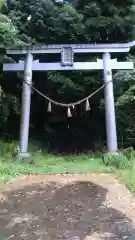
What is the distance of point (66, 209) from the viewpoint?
549cm

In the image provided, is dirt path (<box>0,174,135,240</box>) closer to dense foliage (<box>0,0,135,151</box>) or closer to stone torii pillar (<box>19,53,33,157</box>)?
stone torii pillar (<box>19,53,33,157</box>)

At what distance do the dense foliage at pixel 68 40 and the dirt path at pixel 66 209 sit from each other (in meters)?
4.94

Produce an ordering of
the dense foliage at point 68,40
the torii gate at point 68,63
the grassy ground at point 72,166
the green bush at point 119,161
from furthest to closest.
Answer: the dense foliage at point 68,40 → the torii gate at point 68,63 → the green bush at point 119,161 → the grassy ground at point 72,166

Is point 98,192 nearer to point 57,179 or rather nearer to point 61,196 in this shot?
point 61,196

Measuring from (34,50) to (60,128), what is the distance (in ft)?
16.1

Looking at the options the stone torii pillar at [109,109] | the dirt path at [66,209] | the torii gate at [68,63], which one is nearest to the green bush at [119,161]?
the dirt path at [66,209]

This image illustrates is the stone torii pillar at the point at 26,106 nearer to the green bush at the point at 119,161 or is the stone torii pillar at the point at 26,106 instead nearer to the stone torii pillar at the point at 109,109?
the stone torii pillar at the point at 109,109

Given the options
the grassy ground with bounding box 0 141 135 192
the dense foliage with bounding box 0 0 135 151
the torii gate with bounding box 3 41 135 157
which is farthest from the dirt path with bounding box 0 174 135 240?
the dense foliage with bounding box 0 0 135 151

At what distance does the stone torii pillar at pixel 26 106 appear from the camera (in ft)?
33.7

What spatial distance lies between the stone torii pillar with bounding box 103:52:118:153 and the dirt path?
2590 mm

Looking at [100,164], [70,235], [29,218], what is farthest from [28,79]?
[70,235]

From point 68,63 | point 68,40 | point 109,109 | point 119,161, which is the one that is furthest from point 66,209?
point 68,40

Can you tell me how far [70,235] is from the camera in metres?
A: 4.36

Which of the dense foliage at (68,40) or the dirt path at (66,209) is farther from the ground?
the dense foliage at (68,40)
